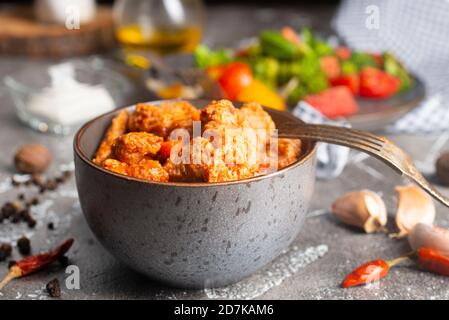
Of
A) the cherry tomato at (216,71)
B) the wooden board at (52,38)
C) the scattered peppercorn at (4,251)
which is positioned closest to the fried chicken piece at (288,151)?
the scattered peppercorn at (4,251)

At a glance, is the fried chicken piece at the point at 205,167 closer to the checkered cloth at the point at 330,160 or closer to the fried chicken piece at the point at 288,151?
the fried chicken piece at the point at 288,151

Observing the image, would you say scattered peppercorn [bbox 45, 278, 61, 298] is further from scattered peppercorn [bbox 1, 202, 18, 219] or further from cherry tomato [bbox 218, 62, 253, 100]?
cherry tomato [bbox 218, 62, 253, 100]

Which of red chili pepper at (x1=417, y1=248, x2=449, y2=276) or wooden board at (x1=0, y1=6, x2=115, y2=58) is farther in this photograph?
wooden board at (x1=0, y1=6, x2=115, y2=58)

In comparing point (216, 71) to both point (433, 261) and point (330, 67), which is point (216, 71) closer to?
point (330, 67)

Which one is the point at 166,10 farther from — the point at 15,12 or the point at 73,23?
the point at 15,12

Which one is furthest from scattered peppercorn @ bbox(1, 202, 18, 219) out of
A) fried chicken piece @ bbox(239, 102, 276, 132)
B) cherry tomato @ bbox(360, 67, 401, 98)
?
A: cherry tomato @ bbox(360, 67, 401, 98)
